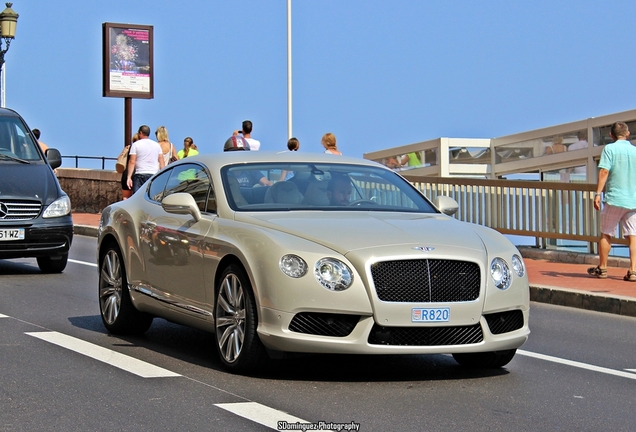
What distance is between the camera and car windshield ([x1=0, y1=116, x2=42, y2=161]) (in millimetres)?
15820

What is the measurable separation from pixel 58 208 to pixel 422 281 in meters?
8.84

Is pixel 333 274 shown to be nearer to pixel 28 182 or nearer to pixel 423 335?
pixel 423 335

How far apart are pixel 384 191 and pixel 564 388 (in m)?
2.21

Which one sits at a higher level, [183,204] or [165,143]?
[165,143]

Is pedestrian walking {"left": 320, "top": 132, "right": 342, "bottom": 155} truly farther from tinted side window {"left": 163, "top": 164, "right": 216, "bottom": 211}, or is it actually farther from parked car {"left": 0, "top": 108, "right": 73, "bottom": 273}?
tinted side window {"left": 163, "top": 164, "right": 216, "bottom": 211}

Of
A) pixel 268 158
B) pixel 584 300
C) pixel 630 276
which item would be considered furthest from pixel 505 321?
pixel 630 276

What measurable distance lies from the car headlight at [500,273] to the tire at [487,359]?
541 millimetres

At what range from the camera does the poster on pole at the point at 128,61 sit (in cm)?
3036

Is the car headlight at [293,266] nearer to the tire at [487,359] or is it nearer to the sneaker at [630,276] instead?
the tire at [487,359]

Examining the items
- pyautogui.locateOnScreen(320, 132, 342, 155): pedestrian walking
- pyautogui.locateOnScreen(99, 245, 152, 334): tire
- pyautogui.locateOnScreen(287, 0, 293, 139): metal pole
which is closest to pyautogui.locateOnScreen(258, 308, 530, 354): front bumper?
pyautogui.locateOnScreen(99, 245, 152, 334): tire

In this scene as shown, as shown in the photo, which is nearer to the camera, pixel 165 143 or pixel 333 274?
pixel 333 274

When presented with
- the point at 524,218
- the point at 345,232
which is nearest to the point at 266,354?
the point at 345,232

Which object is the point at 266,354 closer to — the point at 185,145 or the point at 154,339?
the point at 154,339

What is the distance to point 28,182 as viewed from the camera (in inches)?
606
